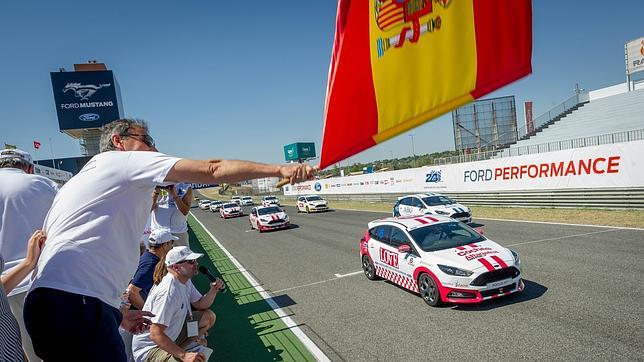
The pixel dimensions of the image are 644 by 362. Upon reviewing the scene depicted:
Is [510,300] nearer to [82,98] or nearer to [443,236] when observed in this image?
[443,236]

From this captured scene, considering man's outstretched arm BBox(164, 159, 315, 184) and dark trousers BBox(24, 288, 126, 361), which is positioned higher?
man's outstretched arm BBox(164, 159, 315, 184)

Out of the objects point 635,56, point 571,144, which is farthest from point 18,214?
point 635,56

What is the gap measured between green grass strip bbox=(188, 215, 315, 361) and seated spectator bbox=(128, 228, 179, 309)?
1402mm

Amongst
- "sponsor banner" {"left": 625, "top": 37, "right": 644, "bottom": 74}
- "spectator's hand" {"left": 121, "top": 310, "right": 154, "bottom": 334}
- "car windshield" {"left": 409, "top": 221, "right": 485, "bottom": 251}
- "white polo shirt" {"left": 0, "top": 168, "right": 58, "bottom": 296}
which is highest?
"sponsor banner" {"left": 625, "top": 37, "right": 644, "bottom": 74}

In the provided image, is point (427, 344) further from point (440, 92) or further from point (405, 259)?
point (440, 92)

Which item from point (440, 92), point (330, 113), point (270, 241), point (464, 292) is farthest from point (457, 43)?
point (270, 241)

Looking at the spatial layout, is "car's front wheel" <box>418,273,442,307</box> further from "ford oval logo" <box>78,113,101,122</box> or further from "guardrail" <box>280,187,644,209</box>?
"ford oval logo" <box>78,113,101,122</box>

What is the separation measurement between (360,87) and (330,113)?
202 mm

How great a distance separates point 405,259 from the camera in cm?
782

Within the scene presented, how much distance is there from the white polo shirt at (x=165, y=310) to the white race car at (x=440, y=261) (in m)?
4.38

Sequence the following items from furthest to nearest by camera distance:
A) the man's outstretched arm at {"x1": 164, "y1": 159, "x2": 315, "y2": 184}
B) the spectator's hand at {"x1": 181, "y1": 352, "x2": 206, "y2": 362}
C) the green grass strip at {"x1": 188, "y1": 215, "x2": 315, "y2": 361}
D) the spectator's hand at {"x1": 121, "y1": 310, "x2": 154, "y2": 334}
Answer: the green grass strip at {"x1": 188, "y1": 215, "x2": 315, "y2": 361} < the spectator's hand at {"x1": 181, "y1": 352, "x2": 206, "y2": 362} < the spectator's hand at {"x1": 121, "y1": 310, "x2": 154, "y2": 334} < the man's outstretched arm at {"x1": 164, "y1": 159, "x2": 315, "y2": 184}

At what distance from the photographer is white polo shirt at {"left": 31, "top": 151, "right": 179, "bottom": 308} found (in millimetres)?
1897

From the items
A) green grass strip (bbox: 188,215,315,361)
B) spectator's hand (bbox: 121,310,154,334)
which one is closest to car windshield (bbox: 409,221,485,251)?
green grass strip (bbox: 188,215,315,361)

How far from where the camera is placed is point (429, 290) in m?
7.09
